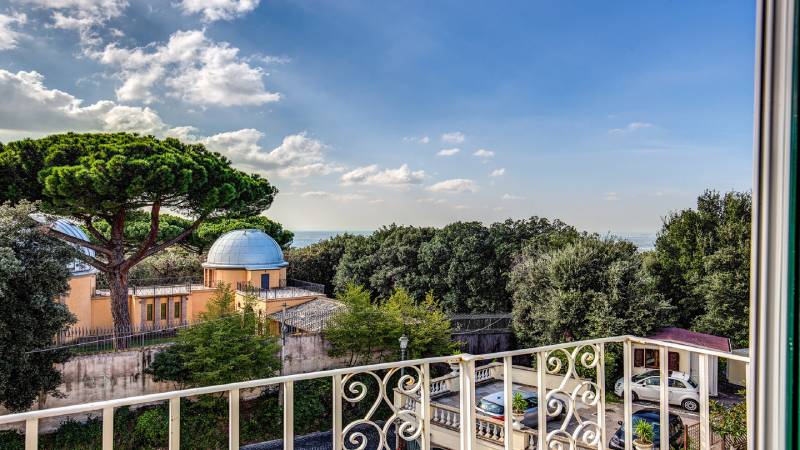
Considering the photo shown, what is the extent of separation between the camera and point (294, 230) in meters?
17.2

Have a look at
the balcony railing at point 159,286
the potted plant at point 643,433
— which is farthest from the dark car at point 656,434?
the balcony railing at point 159,286

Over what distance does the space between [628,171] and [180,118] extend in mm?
11209

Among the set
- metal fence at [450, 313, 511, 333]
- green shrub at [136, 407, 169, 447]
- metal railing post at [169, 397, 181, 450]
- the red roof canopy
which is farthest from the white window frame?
metal fence at [450, 313, 511, 333]

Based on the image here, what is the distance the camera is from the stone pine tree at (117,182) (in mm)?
8750

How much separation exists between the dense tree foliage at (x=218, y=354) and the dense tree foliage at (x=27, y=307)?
1.71 meters

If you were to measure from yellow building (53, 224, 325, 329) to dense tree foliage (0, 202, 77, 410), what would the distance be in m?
3.97

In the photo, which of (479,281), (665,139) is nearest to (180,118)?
(479,281)

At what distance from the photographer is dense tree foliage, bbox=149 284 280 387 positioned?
321 inches

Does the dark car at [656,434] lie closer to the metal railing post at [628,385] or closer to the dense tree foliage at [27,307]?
the metal railing post at [628,385]

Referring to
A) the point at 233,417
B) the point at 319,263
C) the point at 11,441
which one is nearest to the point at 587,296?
the point at 319,263

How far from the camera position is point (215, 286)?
13703 millimetres

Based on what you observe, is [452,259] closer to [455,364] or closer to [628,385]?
[455,364]

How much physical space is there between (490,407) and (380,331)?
11.2ft

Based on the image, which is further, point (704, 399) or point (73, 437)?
point (73, 437)
